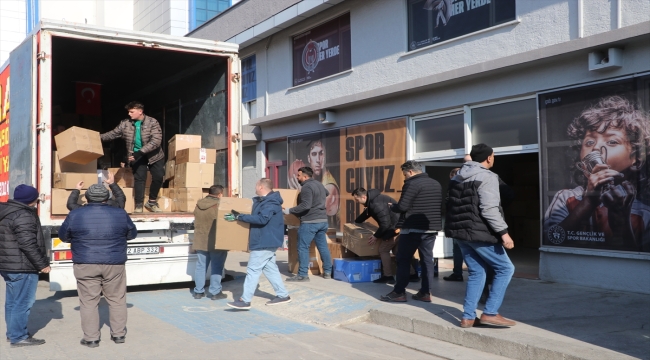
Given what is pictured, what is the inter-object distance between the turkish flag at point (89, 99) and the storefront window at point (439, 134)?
6.39 metres

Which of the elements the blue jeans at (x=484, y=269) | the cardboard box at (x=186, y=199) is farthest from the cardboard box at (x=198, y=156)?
the blue jeans at (x=484, y=269)

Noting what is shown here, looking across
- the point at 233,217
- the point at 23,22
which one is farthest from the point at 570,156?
the point at 23,22

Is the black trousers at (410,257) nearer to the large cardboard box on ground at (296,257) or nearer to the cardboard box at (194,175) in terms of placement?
the large cardboard box on ground at (296,257)

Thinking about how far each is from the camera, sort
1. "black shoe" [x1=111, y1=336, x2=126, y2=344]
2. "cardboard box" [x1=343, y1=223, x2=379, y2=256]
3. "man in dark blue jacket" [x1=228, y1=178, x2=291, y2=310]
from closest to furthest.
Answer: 1. "black shoe" [x1=111, y1=336, x2=126, y2=344]
2. "man in dark blue jacket" [x1=228, y1=178, x2=291, y2=310]
3. "cardboard box" [x1=343, y1=223, x2=379, y2=256]

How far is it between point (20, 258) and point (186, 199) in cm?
354

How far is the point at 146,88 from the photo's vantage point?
39.0ft

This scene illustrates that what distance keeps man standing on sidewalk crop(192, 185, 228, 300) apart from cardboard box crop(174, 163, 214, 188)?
88 cm

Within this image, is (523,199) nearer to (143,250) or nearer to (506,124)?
(506,124)

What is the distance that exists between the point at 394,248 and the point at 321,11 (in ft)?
22.4

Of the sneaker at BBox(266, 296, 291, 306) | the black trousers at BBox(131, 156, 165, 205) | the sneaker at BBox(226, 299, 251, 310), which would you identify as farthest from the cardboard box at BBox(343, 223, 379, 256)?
the black trousers at BBox(131, 156, 165, 205)

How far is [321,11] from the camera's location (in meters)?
14.2

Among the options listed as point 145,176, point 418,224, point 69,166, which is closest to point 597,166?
point 418,224

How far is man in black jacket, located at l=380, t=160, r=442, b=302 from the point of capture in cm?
765

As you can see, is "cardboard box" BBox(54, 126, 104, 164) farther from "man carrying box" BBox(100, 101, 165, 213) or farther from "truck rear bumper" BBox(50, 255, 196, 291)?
"truck rear bumper" BBox(50, 255, 196, 291)
